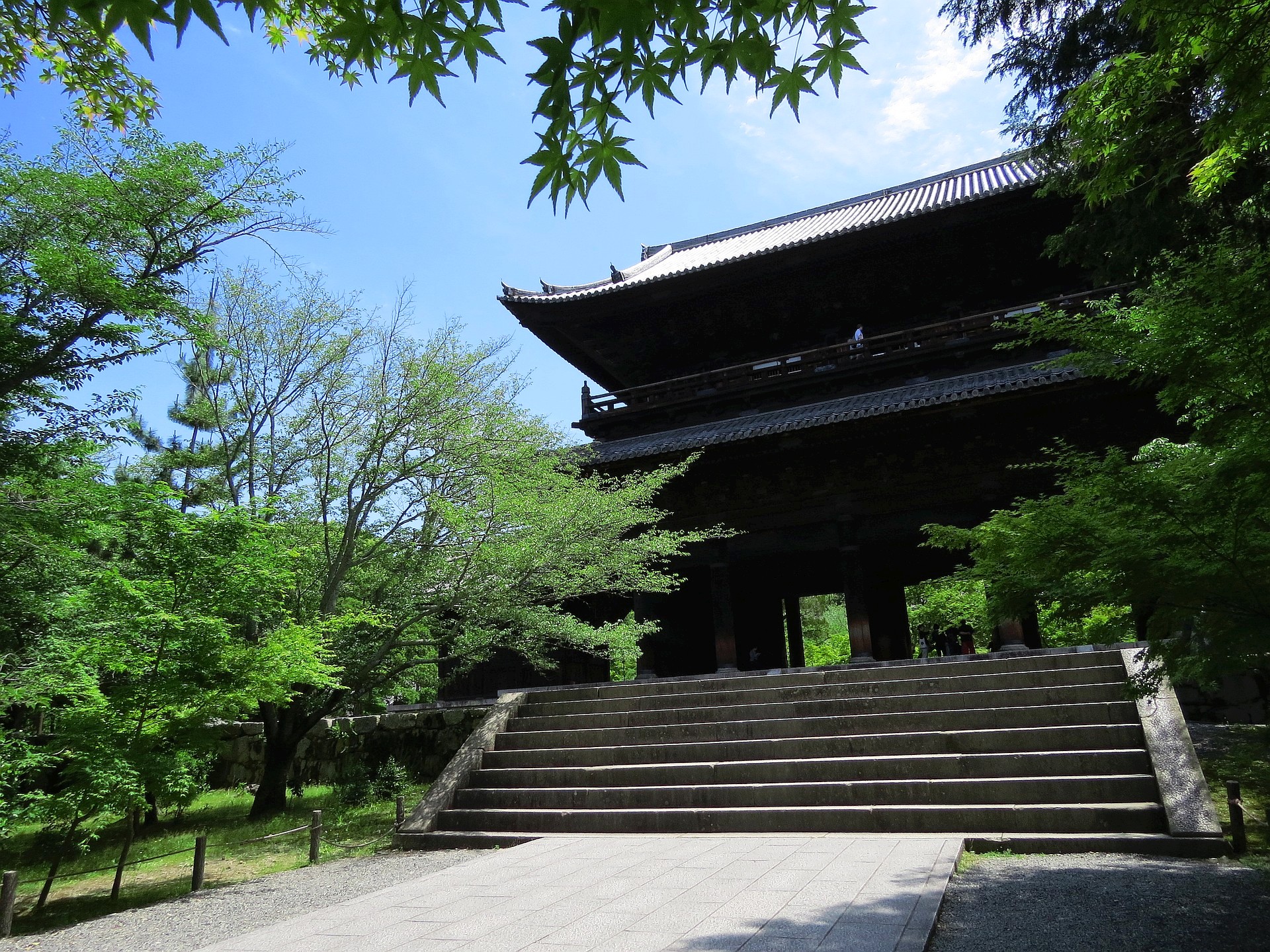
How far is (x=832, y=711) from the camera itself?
9055mm

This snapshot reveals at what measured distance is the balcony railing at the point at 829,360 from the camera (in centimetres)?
1245

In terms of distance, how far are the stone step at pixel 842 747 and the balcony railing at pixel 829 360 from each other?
21.5ft

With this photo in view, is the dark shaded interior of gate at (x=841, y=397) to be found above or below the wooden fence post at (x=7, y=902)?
above

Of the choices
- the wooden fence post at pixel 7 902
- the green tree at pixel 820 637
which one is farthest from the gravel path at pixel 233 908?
the green tree at pixel 820 637

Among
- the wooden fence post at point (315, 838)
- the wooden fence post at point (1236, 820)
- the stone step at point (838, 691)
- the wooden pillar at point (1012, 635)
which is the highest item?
the wooden pillar at point (1012, 635)

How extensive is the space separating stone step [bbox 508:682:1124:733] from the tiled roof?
4.35 m

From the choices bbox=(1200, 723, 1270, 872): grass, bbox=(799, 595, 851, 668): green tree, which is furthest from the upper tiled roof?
bbox=(799, 595, 851, 668): green tree

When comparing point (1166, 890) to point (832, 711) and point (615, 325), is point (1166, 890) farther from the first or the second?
point (615, 325)

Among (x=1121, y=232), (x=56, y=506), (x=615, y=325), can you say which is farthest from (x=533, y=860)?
(x=615, y=325)

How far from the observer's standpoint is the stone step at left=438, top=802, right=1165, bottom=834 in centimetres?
625

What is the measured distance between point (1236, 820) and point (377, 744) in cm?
1085

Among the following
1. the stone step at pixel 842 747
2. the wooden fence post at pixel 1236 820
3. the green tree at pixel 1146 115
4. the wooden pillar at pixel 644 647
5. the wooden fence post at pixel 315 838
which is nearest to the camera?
the green tree at pixel 1146 115

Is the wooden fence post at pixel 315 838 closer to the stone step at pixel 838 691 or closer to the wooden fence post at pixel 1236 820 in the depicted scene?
the stone step at pixel 838 691

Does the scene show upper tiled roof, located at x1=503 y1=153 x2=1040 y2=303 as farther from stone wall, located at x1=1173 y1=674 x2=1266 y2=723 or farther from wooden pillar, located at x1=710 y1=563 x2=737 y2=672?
stone wall, located at x1=1173 y1=674 x2=1266 y2=723
